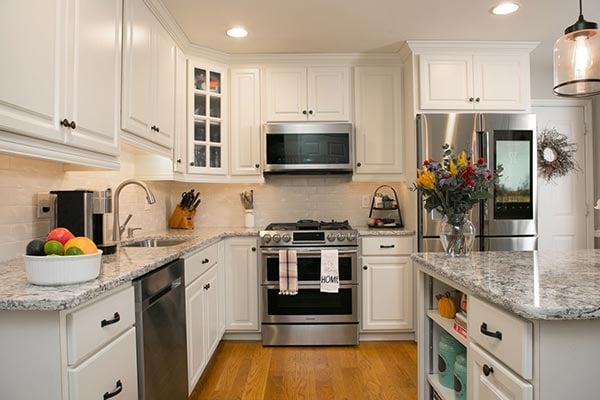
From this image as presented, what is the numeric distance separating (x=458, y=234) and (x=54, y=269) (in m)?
1.61

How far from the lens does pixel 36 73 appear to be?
4.26ft

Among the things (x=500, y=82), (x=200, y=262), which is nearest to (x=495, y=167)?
(x=500, y=82)

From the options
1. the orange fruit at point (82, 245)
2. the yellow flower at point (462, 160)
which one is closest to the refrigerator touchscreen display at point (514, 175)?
the yellow flower at point (462, 160)

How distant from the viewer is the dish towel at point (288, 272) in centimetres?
303

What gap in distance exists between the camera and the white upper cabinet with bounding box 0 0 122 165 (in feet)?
3.92

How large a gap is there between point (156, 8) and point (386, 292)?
105 inches

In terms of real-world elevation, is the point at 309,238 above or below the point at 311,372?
above

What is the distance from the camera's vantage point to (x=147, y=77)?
7.48 ft

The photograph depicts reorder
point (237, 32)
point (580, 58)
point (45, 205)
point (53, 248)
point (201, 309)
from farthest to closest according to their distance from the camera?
point (237, 32), point (201, 309), point (45, 205), point (580, 58), point (53, 248)

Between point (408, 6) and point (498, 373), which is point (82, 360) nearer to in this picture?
point (498, 373)

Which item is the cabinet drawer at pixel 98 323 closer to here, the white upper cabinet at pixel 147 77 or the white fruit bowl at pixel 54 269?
the white fruit bowl at pixel 54 269

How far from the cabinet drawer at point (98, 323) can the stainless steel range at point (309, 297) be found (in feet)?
5.47

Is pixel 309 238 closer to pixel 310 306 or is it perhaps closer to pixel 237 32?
pixel 310 306

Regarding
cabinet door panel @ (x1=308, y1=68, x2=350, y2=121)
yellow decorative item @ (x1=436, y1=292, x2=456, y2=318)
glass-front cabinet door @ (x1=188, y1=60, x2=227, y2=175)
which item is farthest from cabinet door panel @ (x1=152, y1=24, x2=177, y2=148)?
yellow decorative item @ (x1=436, y1=292, x2=456, y2=318)
